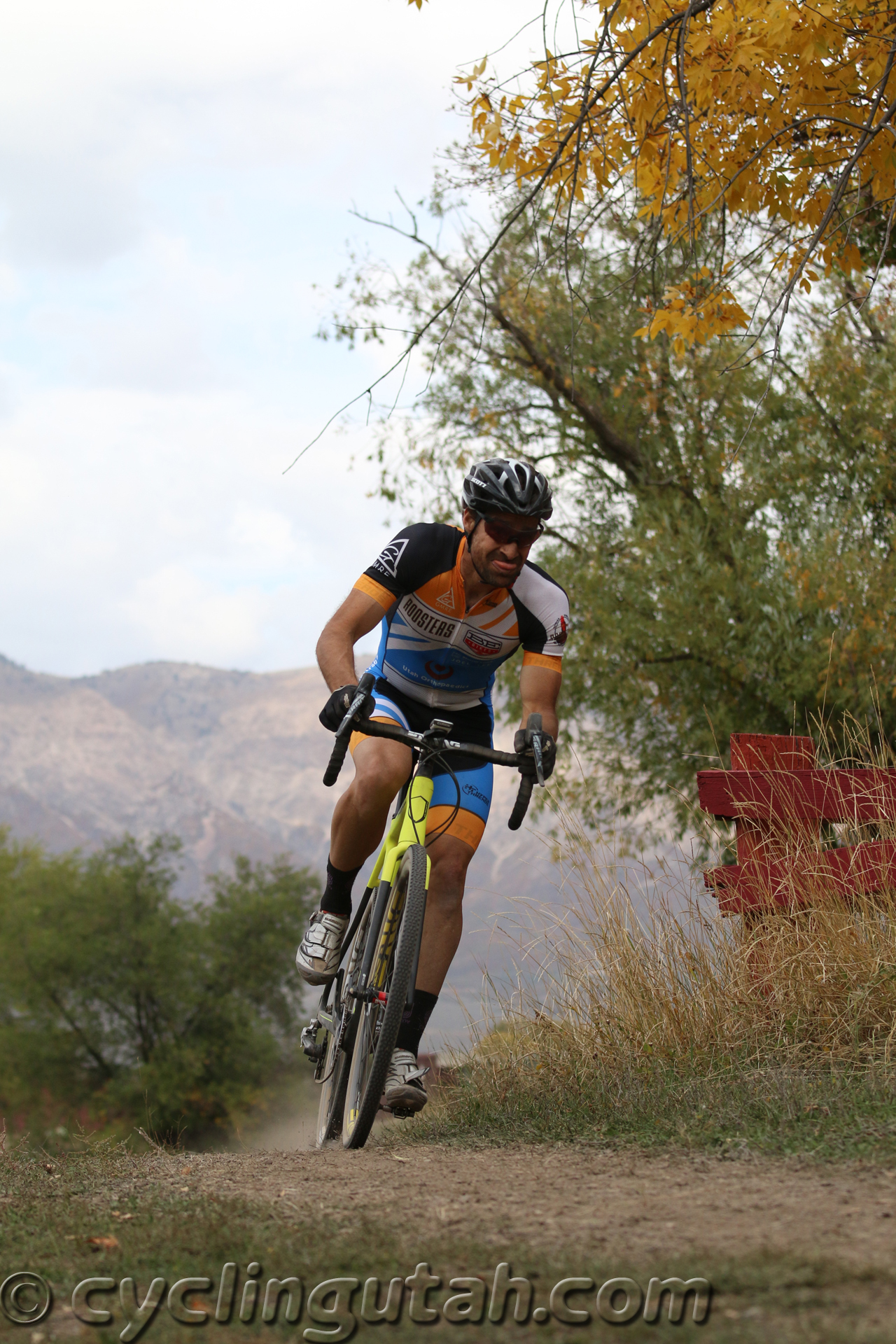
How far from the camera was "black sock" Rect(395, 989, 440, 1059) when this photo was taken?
13.7ft

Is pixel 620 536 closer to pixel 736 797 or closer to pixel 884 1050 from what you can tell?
pixel 736 797

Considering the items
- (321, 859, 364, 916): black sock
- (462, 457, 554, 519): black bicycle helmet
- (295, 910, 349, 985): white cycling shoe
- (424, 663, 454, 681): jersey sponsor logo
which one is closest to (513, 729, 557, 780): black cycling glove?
(424, 663, 454, 681): jersey sponsor logo

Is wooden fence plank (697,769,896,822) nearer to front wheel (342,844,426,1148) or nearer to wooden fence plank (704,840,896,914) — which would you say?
wooden fence plank (704,840,896,914)

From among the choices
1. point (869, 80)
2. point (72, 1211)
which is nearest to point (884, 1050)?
point (72, 1211)

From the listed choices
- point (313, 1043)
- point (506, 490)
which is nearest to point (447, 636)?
point (506, 490)

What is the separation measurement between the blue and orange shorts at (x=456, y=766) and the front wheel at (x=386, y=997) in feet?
0.93

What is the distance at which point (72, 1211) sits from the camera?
9.59ft

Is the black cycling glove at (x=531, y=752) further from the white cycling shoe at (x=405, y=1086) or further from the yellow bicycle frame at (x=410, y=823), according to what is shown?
the white cycling shoe at (x=405, y=1086)

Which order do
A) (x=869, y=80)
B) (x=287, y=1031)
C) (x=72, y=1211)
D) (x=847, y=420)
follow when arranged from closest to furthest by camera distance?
1. (x=72, y=1211)
2. (x=869, y=80)
3. (x=847, y=420)
4. (x=287, y=1031)

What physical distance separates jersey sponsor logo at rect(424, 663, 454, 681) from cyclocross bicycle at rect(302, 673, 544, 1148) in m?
0.37

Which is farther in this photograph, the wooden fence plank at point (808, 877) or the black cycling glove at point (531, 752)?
the wooden fence plank at point (808, 877)

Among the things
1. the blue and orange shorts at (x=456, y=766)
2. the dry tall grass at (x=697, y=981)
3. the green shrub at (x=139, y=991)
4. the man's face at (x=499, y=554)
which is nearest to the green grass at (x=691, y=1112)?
the dry tall grass at (x=697, y=981)

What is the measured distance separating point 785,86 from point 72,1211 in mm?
5419

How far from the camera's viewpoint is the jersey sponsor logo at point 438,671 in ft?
15.3
